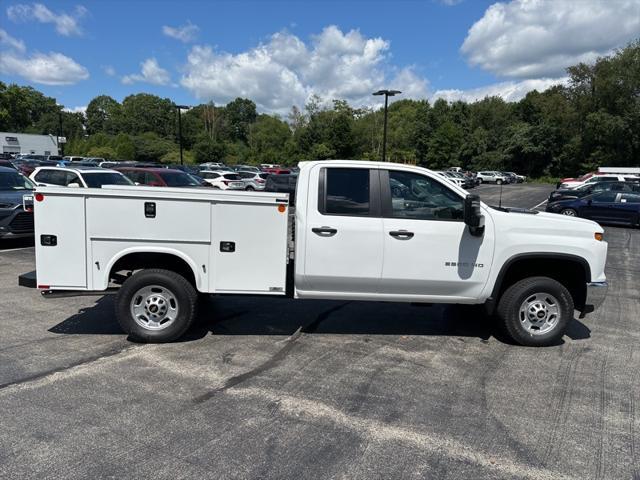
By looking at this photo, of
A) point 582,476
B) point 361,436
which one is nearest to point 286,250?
point 361,436

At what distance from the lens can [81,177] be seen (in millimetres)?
13430

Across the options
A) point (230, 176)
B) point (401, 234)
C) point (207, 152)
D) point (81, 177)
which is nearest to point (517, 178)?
point (207, 152)

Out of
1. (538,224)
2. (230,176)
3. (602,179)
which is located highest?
(602,179)

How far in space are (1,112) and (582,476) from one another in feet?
350

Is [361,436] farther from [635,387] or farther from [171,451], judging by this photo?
[635,387]

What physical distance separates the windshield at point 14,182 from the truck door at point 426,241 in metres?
10.5

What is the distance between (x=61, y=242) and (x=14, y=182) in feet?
A: 28.9

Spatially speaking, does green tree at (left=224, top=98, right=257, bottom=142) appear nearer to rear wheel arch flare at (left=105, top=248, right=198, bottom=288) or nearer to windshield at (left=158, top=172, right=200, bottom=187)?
windshield at (left=158, top=172, right=200, bottom=187)

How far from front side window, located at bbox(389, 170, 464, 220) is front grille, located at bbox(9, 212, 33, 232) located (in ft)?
30.8

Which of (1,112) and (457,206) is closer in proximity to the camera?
(457,206)

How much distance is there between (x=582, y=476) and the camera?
330 cm

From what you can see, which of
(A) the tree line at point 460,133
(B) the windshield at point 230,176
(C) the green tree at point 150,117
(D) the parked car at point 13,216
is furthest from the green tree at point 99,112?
(D) the parked car at point 13,216

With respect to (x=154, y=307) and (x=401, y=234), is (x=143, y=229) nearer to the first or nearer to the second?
(x=154, y=307)

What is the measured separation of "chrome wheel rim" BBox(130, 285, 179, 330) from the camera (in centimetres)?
543
